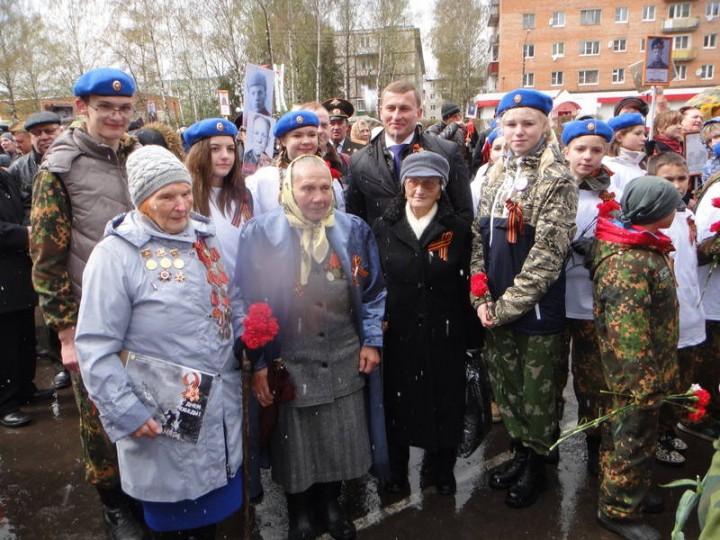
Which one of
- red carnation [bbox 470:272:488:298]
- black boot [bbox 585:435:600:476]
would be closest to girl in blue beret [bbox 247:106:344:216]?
red carnation [bbox 470:272:488:298]

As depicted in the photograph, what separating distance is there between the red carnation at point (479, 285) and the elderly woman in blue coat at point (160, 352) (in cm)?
148

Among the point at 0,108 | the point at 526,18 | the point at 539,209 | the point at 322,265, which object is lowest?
the point at 322,265

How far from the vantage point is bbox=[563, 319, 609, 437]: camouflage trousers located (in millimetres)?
3283

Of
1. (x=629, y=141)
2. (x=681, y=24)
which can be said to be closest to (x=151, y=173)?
(x=629, y=141)

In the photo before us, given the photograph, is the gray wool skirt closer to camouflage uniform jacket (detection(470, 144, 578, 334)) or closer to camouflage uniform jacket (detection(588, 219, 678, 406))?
camouflage uniform jacket (detection(470, 144, 578, 334))

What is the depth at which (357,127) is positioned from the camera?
372 inches

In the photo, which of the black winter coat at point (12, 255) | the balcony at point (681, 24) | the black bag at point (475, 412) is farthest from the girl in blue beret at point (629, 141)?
the balcony at point (681, 24)

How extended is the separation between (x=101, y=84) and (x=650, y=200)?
3.00 m

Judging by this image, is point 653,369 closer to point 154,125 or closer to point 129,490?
point 129,490

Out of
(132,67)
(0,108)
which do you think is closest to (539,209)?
(132,67)

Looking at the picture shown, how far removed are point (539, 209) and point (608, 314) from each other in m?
0.68

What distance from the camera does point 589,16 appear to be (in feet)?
160

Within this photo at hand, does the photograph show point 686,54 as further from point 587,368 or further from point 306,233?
point 306,233

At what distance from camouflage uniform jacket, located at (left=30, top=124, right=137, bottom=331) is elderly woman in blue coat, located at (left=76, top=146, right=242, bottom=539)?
2.09ft
